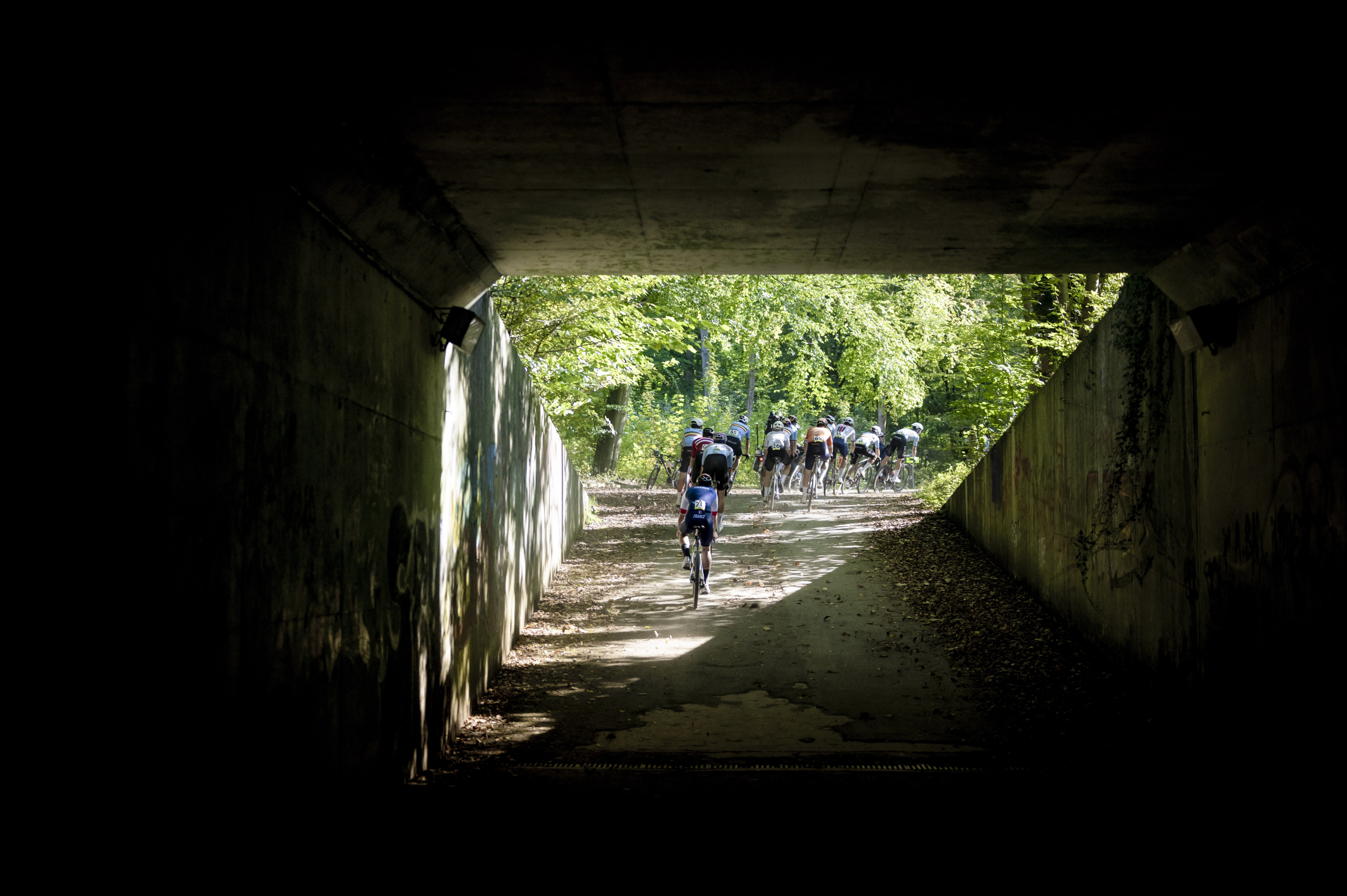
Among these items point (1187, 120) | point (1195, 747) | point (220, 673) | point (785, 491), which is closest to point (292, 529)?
point (220, 673)

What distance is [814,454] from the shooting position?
21594mm

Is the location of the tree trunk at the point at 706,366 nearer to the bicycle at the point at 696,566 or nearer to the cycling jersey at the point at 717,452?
the cycling jersey at the point at 717,452

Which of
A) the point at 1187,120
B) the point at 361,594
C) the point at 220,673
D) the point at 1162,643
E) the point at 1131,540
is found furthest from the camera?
the point at 1131,540

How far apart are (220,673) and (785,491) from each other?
69.6ft

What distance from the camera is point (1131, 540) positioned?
28.2ft

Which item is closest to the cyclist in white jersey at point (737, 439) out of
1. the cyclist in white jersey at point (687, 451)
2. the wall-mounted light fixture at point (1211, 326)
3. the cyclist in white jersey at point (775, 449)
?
the cyclist in white jersey at point (687, 451)

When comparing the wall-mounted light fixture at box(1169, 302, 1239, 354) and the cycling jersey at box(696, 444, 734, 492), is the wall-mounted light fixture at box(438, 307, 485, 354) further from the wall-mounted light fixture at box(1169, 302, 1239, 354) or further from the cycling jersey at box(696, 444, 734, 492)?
the cycling jersey at box(696, 444, 734, 492)

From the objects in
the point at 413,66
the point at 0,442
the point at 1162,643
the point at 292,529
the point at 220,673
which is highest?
the point at 413,66

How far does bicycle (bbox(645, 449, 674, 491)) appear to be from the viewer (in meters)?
26.7

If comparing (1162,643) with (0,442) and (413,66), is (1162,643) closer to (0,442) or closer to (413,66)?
(413,66)

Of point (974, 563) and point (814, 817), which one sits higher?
point (974, 563)

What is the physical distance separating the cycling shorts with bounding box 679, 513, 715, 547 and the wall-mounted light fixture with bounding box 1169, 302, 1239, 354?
6.01 metres

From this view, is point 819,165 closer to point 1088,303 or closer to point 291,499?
point 291,499

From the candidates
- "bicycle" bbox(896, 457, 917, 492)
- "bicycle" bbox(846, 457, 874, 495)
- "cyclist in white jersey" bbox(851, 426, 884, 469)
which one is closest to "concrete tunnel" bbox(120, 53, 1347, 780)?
"cyclist in white jersey" bbox(851, 426, 884, 469)
